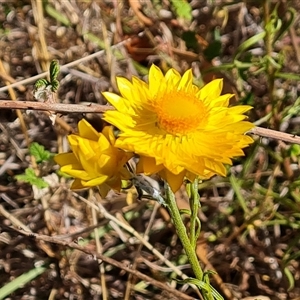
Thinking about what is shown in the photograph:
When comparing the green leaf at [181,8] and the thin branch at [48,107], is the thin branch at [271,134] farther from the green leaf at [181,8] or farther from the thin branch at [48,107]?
the green leaf at [181,8]

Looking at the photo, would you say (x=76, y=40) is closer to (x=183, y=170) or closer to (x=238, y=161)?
(x=238, y=161)

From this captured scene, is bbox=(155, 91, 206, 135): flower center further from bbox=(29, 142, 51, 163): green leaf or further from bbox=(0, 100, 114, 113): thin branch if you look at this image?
bbox=(29, 142, 51, 163): green leaf

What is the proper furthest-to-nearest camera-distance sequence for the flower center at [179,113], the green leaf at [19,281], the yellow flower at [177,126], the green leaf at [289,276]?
the green leaf at [19,281], the green leaf at [289,276], the flower center at [179,113], the yellow flower at [177,126]

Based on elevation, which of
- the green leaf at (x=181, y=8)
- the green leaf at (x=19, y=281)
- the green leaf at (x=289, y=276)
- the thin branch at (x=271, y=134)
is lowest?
the green leaf at (x=19, y=281)

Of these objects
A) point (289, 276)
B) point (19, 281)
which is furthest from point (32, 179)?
point (289, 276)

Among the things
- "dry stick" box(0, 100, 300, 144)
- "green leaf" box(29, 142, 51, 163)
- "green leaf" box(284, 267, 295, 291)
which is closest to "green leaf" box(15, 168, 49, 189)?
"green leaf" box(29, 142, 51, 163)

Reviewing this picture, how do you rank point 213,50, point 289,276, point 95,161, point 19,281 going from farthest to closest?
point 213,50, point 19,281, point 289,276, point 95,161

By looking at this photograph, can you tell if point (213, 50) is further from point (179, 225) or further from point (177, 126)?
point (179, 225)

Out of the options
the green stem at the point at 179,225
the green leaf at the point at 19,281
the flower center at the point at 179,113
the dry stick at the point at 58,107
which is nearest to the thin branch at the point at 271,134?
the dry stick at the point at 58,107
